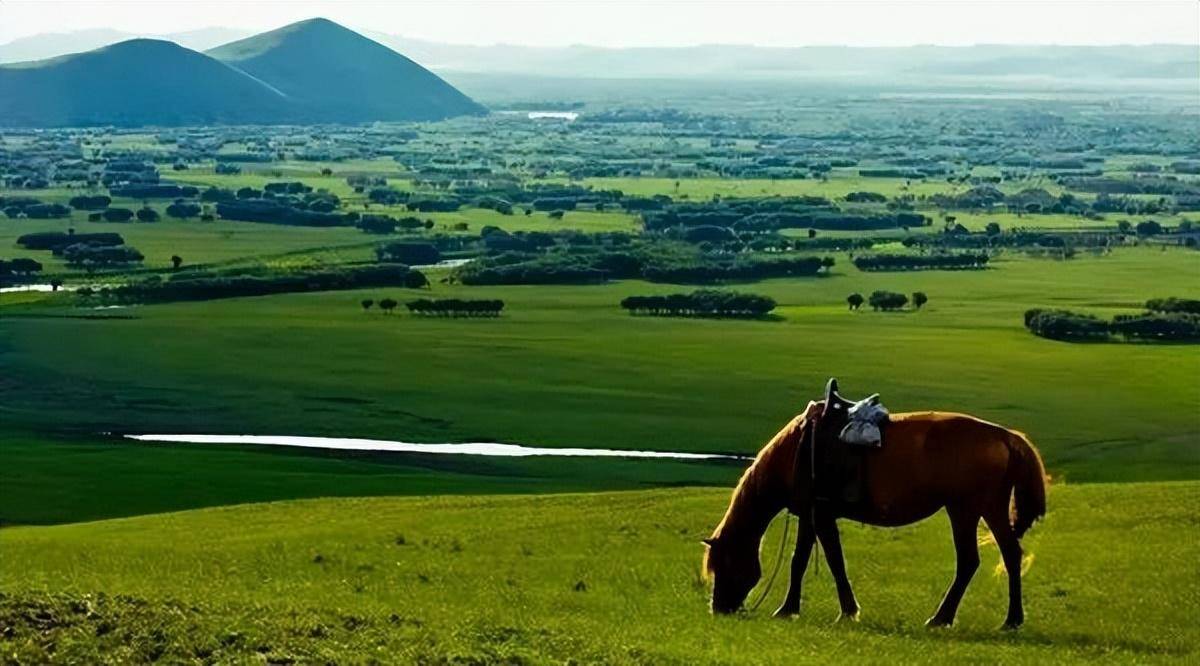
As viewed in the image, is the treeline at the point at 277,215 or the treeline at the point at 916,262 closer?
the treeline at the point at 916,262

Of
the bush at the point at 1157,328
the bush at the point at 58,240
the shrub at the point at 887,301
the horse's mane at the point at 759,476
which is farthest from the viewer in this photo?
the bush at the point at 58,240

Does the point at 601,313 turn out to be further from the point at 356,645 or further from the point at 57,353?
the point at 356,645

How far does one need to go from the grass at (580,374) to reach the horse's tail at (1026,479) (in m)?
29.9

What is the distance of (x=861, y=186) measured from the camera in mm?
169750

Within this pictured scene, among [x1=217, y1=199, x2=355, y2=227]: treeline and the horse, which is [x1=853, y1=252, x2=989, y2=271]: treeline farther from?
the horse

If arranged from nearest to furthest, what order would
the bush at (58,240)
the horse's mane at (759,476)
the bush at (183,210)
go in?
the horse's mane at (759,476)
the bush at (58,240)
the bush at (183,210)

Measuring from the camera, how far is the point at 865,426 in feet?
57.3

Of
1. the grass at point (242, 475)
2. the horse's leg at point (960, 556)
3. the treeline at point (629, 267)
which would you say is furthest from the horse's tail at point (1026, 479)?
the treeline at point (629, 267)

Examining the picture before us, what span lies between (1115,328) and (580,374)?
28407mm

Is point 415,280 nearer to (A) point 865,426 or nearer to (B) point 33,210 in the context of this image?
(B) point 33,210

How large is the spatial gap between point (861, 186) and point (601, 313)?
94447mm

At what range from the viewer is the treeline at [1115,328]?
7331 cm

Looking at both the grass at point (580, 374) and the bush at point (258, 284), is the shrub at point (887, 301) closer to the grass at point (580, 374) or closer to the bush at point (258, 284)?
the grass at point (580, 374)

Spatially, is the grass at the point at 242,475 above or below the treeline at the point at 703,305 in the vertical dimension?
above
